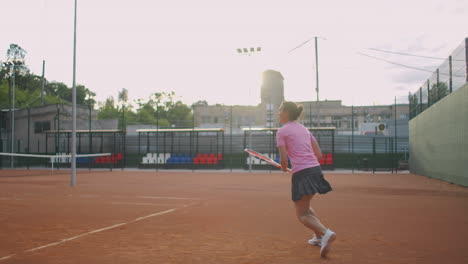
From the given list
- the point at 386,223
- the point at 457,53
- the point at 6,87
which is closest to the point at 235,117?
the point at 6,87

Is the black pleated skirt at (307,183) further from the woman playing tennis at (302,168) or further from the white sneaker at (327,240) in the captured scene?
the white sneaker at (327,240)

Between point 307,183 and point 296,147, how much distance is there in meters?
0.43

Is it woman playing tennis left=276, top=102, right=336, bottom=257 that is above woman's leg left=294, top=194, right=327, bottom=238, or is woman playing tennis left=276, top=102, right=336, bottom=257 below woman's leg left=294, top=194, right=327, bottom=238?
above

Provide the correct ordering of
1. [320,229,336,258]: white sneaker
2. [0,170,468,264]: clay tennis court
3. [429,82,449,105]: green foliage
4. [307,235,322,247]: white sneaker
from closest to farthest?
1. [320,229,336,258]: white sneaker
2. [0,170,468,264]: clay tennis court
3. [307,235,322,247]: white sneaker
4. [429,82,449,105]: green foliage

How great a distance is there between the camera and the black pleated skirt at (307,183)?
184 inches

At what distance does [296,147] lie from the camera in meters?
4.75

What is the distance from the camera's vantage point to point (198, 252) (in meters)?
4.96

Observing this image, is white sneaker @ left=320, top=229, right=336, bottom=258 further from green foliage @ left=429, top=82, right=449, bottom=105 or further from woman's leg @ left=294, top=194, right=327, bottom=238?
Result: green foliage @ left=429, top=82, right=449, bottom=105

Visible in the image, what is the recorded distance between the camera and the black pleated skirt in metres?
4.66

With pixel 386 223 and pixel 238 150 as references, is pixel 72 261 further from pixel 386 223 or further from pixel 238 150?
pixel 238 150

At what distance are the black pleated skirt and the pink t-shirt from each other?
0.06m

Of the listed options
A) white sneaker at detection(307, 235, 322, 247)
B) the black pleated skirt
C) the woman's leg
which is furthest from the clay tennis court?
the black pleated skirt

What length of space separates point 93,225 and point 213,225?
2.03 m

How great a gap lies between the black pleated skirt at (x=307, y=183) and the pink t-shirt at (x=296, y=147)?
62 mm
